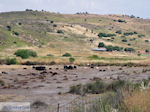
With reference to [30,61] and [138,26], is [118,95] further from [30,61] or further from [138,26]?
[138,26]

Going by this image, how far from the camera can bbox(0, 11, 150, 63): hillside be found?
9351cm

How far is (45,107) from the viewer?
20.2 m

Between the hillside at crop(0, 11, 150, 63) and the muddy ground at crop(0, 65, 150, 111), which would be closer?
the muddy ground at crop(0, 65, 150, 111)

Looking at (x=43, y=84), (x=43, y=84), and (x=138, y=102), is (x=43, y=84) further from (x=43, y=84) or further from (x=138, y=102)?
(x=138, y=102)

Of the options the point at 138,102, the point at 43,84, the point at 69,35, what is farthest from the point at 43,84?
the point at 69,35

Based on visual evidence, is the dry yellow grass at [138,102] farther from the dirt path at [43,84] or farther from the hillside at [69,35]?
the hillside at [69,35]

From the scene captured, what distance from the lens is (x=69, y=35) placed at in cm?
12938

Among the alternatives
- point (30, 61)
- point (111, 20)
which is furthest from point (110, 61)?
point (111, 20)

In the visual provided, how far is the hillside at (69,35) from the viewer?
9351cm

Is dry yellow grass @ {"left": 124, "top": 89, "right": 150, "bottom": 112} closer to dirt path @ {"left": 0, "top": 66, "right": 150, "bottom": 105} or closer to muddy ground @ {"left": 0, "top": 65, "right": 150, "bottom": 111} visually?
muddy ground @ {"left": 0, "top": 65, "right": 150, "bottom": 111}

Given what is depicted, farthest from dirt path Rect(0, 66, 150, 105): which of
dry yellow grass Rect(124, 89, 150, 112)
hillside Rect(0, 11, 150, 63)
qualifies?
hillside Rect(0, 11, 150, 63)

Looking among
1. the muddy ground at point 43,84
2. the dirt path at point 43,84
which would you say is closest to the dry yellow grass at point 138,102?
the muddy ground at point 43,84

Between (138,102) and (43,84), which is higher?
(138,102)

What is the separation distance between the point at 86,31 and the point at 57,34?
19827 mm
